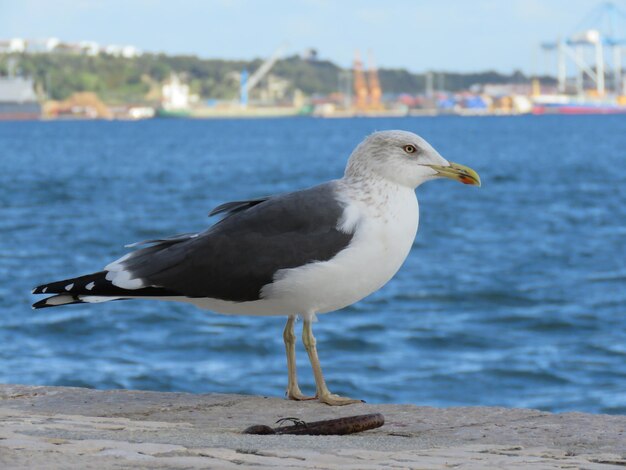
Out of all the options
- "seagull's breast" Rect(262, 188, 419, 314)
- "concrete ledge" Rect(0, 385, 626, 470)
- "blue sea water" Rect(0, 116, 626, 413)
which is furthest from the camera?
"blue sea water" Rect(0, 116, 626, 413)

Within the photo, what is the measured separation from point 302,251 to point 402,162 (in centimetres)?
48

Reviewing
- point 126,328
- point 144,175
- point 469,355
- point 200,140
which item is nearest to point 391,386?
point 469,355

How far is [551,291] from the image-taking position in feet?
49.9

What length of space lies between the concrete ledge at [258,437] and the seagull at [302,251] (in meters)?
0.39

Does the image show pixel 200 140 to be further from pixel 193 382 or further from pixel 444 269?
pixel 193 382

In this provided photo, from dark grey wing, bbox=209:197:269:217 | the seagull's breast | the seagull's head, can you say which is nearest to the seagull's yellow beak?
the seagull's head

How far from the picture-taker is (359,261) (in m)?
3.92

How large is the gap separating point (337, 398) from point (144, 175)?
3898 cm

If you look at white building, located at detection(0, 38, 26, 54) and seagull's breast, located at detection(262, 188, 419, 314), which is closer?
seagull's breast, located at detection(262, 188, 419, 314)

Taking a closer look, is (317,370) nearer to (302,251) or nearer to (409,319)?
(302,251)

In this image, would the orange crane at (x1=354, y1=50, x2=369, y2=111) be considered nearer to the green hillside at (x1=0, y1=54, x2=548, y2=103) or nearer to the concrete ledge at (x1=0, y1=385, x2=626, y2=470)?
the green hillside at (x1=0, y1=54, x2=548, y2=103)

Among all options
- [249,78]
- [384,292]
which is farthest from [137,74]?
[384,292]

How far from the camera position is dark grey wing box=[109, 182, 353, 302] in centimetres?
396

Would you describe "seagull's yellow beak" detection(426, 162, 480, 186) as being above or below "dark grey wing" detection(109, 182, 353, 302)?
above
